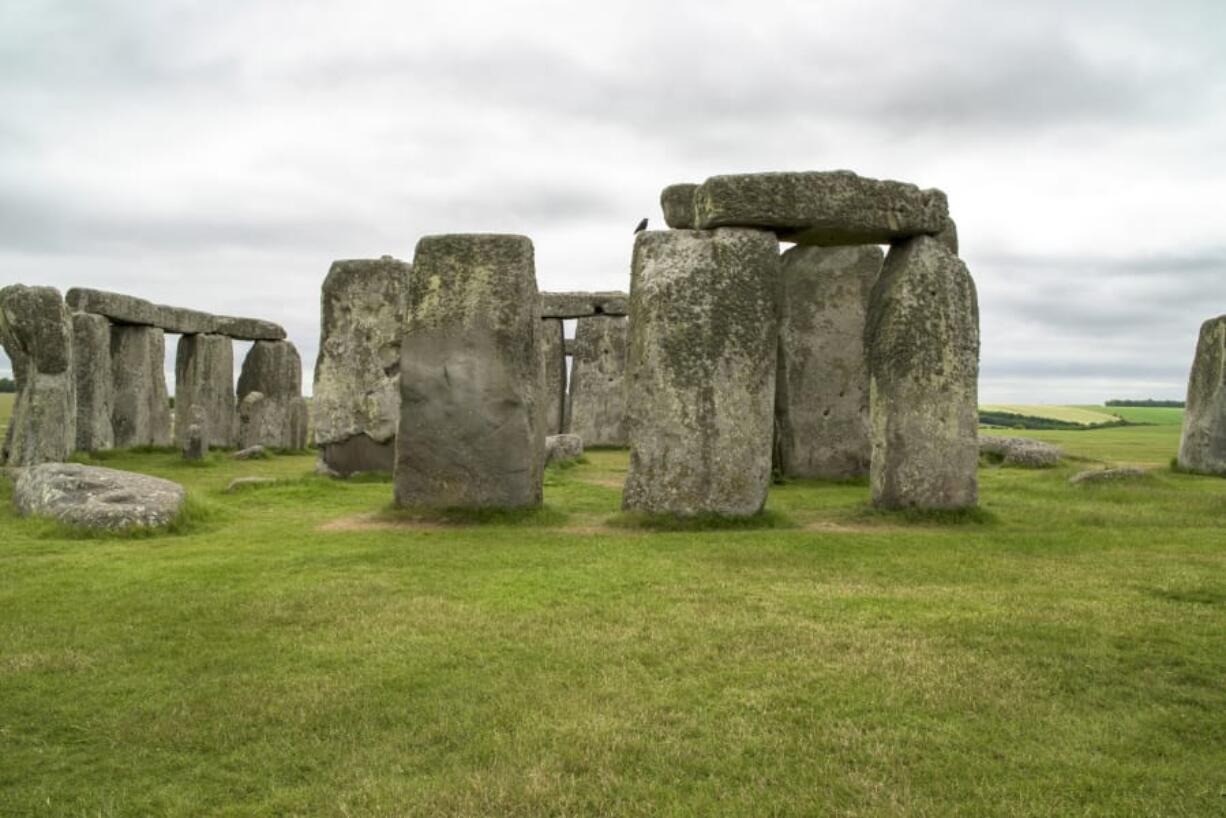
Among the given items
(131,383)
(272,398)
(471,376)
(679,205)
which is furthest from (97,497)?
(272,398)

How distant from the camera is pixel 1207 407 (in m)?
17.2

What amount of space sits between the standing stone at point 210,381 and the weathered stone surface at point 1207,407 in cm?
2057

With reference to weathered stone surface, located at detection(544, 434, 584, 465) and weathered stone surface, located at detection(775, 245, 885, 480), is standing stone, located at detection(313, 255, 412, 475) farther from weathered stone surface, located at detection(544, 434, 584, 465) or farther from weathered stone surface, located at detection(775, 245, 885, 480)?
weathered stone surface, located at detection(775, 245, 885, 480)

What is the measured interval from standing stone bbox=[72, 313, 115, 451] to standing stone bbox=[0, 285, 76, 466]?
4.78m

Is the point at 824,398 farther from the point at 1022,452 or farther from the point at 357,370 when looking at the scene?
the point at 357,370

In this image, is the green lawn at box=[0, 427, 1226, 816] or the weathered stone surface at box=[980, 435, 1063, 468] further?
the weathered stone surface at box=[980, 435, 1063, 468]

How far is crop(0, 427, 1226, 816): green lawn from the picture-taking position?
407cm

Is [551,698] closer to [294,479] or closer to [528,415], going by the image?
[528,415]

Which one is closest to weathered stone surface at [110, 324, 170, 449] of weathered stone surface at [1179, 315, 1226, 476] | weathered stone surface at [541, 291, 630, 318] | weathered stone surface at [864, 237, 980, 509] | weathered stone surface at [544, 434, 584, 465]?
weathered stone surface at [541, 291, 630, 318]

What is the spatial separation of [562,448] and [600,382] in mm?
6750

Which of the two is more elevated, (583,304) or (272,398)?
(583,304)

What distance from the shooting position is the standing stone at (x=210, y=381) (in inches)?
981

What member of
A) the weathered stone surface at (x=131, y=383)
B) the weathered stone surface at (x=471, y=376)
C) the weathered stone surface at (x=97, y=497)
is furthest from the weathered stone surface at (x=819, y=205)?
the weathered stone surface at (x=131, y=383)

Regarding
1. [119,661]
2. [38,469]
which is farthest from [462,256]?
[119,661]
